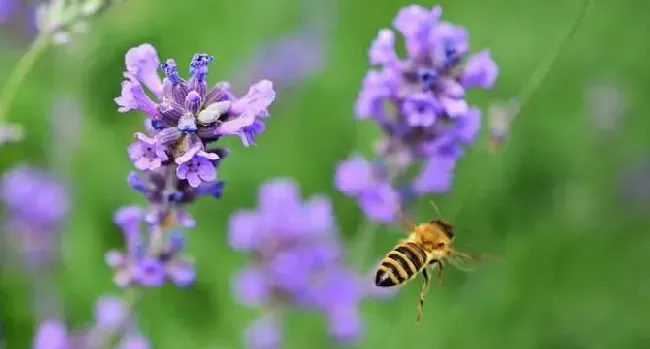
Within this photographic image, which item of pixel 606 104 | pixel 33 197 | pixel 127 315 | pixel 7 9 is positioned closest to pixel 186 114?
pixel 127 315

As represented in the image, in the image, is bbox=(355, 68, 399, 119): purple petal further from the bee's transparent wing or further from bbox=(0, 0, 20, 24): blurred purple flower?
bbox=(0, 0, 20, 24): blurred purple flower

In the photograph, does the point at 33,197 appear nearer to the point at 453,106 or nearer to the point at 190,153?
the point at 453,106

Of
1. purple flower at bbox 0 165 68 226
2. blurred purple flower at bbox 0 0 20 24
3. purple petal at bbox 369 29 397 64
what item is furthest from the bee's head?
blurred purple flower at bbox 0 0 20 24

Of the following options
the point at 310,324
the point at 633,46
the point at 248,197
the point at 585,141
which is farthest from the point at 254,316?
the point at 633,46

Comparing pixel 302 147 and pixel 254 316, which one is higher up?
pixel 302 147

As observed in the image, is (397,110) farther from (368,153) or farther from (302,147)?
(302,147)

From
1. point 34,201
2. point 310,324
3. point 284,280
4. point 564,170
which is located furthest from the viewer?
point 564,170

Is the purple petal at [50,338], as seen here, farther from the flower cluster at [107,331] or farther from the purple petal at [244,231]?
the purple petal at [244,231]

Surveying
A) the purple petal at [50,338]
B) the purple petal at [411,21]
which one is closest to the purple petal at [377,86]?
the purple petal at [411,21]
